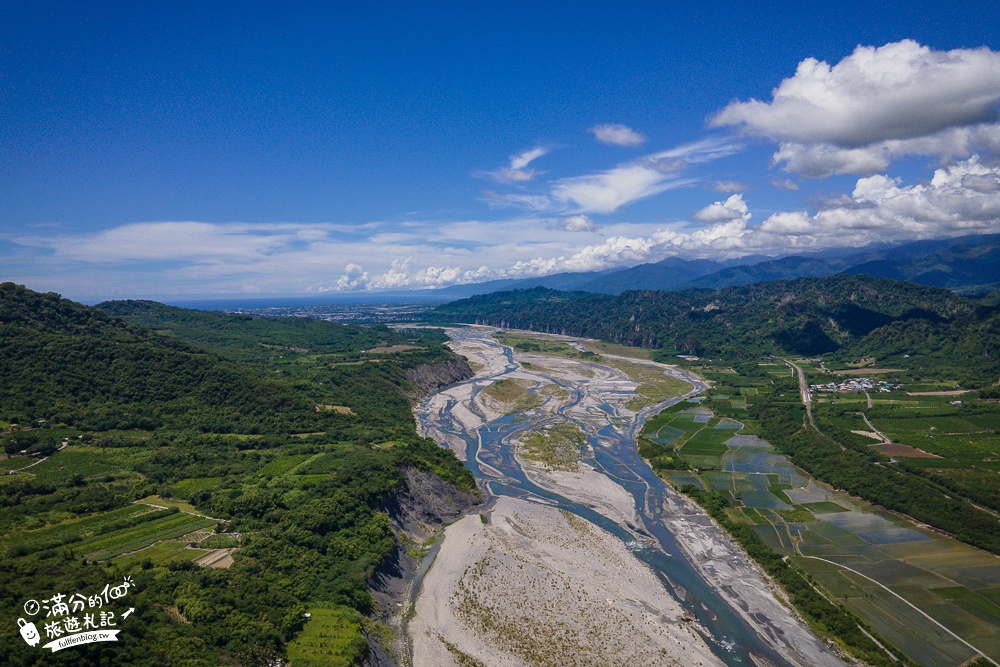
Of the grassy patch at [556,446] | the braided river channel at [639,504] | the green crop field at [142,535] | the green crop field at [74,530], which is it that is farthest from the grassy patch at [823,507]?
the green crop field at [74,530]

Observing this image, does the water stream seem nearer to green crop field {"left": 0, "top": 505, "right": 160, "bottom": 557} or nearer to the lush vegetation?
the lush vegetation

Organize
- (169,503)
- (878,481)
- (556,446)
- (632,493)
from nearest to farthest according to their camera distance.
A: (169,503)
(878,481)
(632,493)
(556,446)

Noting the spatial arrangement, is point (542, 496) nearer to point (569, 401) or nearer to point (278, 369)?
point (569, 401)

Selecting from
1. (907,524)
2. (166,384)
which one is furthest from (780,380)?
(166,384)

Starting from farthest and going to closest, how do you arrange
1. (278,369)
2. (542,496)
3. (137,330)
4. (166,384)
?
(278,369) → (137,330) → (166,384) → (542,496)

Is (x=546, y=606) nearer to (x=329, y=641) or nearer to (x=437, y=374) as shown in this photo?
(x=329, y=641)

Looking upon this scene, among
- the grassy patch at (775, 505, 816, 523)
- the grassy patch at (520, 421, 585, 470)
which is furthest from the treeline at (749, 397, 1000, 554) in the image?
the grassy patch at (520, 421, 585, 470)

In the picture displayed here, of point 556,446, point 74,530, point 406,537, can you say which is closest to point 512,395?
point 556,446
